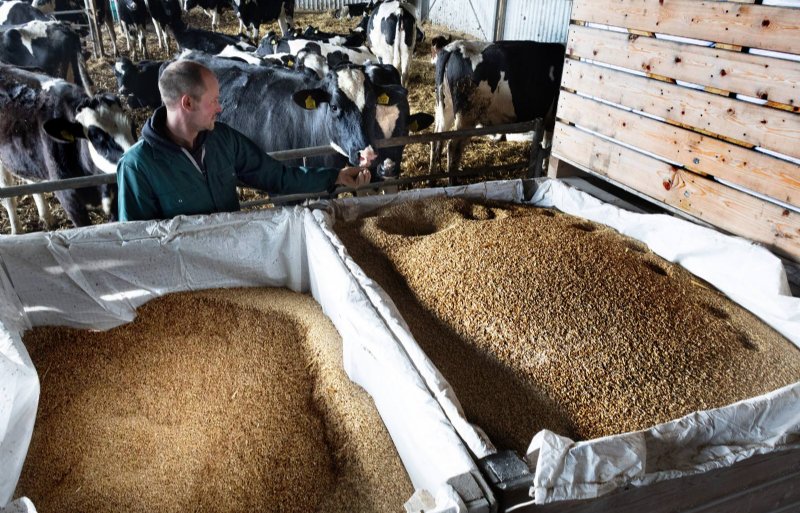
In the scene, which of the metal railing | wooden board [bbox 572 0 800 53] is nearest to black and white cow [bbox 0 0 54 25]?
the metal railing

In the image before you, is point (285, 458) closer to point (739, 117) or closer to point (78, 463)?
point (78, 463)

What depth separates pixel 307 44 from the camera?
23.4 feet

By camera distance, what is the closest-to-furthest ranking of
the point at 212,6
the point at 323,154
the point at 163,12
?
1. the point at 323,154
2. the point at 163,12
3. the point at 212,6

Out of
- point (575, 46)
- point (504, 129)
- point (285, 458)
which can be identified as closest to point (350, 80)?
point (504, 129)

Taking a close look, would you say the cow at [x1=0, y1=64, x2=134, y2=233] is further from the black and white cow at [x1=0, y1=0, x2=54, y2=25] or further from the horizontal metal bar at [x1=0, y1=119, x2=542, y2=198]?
the black and white cow at [x1=0, y1=0, x2=54, y2=25]

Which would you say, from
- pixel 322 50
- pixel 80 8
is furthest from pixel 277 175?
pixel 80 8

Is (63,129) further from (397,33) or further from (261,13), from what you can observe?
(261,13)

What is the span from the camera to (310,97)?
3.93 metres

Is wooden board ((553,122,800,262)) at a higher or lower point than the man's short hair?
lower

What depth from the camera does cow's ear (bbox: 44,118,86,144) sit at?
330 centimetres

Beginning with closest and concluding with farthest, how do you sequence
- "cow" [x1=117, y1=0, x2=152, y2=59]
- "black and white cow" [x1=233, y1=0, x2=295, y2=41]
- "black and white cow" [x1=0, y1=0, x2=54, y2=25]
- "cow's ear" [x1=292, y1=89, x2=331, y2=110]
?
"cow's ear" [x1=292, y1=89, x2=331, y2=110], "black and white cow" [x1=0, y1=0, x2=54, y2=25], "cow" [x1=117, y1=0, x2=152, y2=59], "black and white cow" [x1=233, y1=0, x2=295, y2=41]

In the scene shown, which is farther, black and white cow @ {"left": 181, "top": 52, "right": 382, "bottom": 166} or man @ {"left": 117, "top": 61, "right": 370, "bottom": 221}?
black and white cow @ {"left": 181, "top": 52, "right": 382, "bottom": 166}

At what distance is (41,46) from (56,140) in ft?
15.4

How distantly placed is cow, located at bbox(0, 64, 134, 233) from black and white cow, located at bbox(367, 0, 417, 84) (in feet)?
20.0
